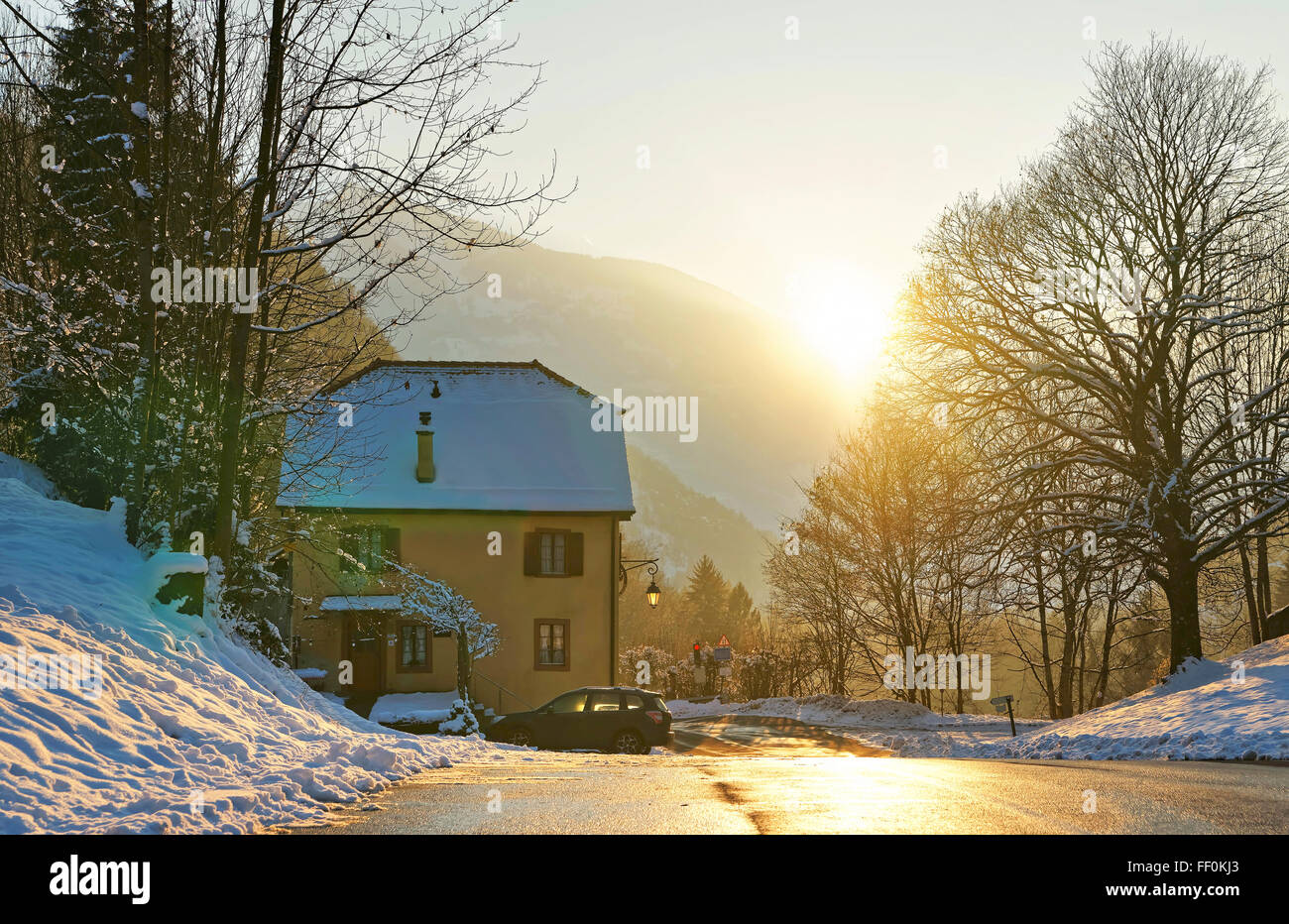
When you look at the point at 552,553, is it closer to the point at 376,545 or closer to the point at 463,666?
the point at 376,545

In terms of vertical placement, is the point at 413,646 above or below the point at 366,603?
below

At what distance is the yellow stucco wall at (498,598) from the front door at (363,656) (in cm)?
23

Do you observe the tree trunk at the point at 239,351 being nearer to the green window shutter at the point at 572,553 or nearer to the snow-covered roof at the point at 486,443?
the snow-covered roof at the point at 486,443

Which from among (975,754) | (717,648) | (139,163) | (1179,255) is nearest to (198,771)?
(139,163)

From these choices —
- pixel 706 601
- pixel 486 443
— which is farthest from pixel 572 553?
pixel 706 601

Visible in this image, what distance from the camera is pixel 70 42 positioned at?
13.8m

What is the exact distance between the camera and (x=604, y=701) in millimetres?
23469

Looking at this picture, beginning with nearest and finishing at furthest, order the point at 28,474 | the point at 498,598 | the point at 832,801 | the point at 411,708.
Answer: the point at 832,801
the point at 28,474
the point at 411,708
the point at 498,598

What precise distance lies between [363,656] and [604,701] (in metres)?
13.5

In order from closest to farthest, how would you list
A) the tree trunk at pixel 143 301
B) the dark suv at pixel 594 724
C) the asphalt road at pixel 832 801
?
the asphalt road at pixel 832 801
the tree trunk at pixel 143 301
the dark suv at pixel 594 724

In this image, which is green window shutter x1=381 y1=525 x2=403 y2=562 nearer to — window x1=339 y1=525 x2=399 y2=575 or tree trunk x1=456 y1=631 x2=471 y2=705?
window x1=339 y1=525 x2=399 y2=575

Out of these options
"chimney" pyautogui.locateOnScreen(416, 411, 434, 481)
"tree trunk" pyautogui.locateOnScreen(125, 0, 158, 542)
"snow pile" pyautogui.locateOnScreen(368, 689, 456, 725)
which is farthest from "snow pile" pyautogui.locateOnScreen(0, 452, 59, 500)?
"chimney" pyautogui.locateOnScreen(416, 411, 434, 481)

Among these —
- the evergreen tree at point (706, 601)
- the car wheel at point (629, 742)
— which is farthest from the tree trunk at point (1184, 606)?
the evergreen tree at point (706, 601)

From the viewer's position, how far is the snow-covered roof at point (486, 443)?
1393 inches
